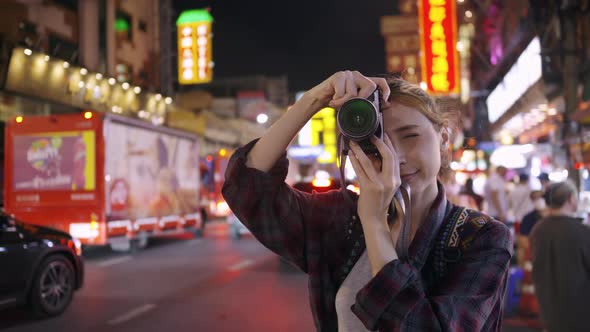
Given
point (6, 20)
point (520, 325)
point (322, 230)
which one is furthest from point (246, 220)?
point (6, 20)

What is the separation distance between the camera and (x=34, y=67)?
1841 cm

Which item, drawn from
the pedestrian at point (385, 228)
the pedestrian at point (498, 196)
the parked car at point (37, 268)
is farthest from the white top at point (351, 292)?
the pedestrian at point (498, 196)

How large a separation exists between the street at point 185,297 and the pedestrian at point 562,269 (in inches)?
81.8

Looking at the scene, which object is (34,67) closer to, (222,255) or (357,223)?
(222,255)

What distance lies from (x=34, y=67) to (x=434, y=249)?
19769mm

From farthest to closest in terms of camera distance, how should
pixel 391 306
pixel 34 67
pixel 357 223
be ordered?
pixel 34 67, pixel 357 223, pixel 391 306

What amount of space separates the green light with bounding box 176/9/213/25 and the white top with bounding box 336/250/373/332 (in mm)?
29003

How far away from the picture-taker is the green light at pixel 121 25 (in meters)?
26.3

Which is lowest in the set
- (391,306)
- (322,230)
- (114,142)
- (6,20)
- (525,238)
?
(525,238)

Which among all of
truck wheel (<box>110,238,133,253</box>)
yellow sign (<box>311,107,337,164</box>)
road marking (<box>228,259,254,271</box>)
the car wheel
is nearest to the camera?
the car wheel

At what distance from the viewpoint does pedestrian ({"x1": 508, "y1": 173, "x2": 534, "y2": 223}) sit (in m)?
9.66

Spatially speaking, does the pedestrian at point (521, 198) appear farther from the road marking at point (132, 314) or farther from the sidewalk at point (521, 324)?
the road marking at point (132, 314)

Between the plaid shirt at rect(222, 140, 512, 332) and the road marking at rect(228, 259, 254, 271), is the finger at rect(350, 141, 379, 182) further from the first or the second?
the road marking at rect(228, 259, 254, 271)

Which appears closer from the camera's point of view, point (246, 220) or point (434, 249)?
point (434, 249)
